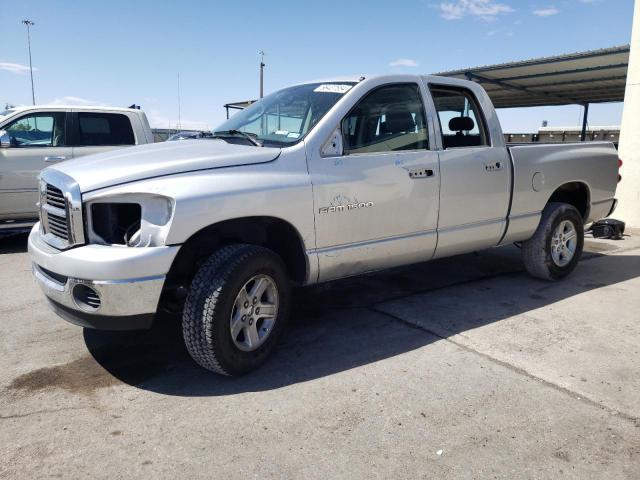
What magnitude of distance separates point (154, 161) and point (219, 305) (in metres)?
0.94

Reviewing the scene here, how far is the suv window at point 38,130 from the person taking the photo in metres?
7.05

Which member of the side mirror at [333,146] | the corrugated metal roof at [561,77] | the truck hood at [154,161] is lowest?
the truck hood at [154,161]

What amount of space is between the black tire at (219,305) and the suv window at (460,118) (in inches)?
86.2

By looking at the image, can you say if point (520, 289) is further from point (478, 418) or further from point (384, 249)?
point (478, 418)

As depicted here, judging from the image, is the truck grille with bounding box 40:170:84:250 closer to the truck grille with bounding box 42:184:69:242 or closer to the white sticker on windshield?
the truck grille with bounding box 42:184:69:242

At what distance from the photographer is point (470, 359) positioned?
3451 millimetres

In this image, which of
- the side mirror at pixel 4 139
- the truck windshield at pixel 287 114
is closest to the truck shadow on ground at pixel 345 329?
the truck windshield at pixel 287 114

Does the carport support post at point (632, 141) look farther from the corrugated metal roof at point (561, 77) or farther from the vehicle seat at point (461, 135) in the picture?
the vehicle seat at point (461, 135)

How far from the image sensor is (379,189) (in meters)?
→ 3.66

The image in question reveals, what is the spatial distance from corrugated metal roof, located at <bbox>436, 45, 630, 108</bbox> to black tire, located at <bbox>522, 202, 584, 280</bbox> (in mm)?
6415

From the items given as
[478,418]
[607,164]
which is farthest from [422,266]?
[478,418]

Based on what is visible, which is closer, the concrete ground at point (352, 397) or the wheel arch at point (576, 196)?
the concrete ground at point (352, 397)

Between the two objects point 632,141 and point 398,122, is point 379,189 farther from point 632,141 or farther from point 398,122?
point 632,141

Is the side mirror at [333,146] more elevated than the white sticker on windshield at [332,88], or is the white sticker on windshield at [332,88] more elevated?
the white sticker on windshield at [332,88]
